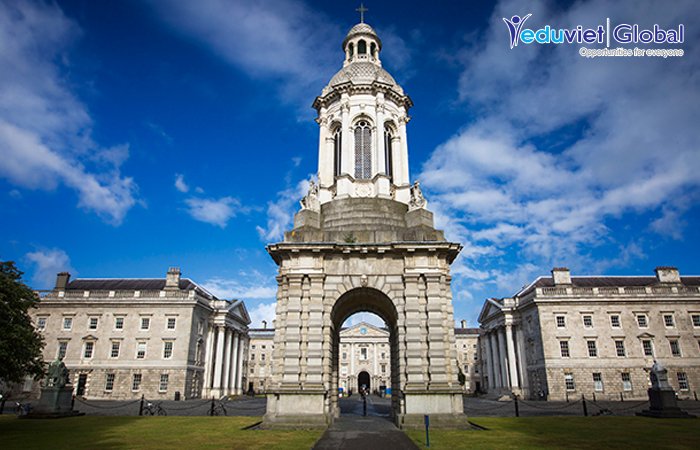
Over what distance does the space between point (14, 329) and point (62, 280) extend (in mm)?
42123

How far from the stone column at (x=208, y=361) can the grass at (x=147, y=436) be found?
116 ft

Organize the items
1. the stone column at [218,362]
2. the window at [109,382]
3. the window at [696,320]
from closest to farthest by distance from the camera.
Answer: the window at [696,320], the window at [109,382], the stone column at [218,362]

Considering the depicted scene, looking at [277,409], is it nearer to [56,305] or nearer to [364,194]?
[364,194]

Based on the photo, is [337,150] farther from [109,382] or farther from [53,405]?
[109,382]

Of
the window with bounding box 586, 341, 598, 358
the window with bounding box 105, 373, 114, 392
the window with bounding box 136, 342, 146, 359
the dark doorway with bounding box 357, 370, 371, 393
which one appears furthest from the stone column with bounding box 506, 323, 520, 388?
the window with bounding box 105, 373, 114, 392

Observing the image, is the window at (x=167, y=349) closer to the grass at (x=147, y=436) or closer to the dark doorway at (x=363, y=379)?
the grass at (x=147, y=436)

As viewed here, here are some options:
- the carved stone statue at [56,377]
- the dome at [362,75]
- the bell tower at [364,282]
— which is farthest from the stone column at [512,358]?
the carved stone statue at [56,377]

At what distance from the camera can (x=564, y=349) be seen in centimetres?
4762

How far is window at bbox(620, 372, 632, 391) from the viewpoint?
45.8 metres

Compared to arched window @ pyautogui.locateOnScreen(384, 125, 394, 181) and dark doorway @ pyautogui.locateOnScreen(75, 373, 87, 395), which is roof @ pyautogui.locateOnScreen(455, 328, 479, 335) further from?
arched window @ pyautogui.locateOnScreen(384, 125, 394, 181)

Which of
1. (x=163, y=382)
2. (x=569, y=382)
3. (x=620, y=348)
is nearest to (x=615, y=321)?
(x=620, y=348)

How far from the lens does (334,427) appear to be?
18.5 meters

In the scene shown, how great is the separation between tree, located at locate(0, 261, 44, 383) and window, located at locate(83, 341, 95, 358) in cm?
3316

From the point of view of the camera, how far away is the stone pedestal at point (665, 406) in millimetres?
22781
